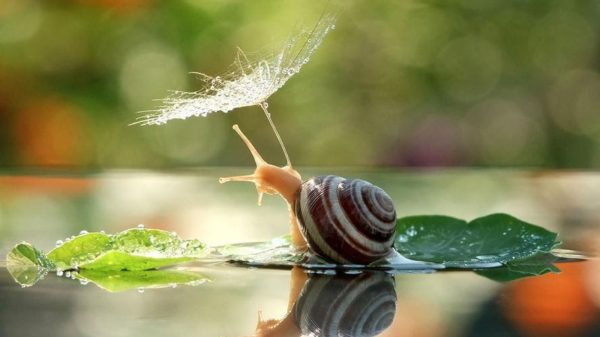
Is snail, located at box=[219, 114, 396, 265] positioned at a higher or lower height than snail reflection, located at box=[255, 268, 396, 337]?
higher

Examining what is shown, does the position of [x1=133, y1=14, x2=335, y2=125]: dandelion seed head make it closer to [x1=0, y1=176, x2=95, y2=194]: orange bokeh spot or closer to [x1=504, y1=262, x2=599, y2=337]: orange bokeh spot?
[x1=504, y1=262, x2=599, y2=337]: orange bokeh spot

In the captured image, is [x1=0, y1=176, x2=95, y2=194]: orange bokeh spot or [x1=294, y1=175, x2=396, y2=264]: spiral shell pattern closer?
[x1=294, y1=175, x2=396, y2=264]: spiral shell pattern

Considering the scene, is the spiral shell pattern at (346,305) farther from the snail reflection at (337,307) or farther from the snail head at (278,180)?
the snail head at (278,180)

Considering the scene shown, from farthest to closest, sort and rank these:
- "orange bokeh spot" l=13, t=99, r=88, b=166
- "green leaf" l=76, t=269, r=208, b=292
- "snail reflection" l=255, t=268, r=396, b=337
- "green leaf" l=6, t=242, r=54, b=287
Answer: "orange bokeh spot" l=13, t=99, r=88, b=166 → "green leaf" l=6, t=242, r=54, b=287 → "green leaf" l=76, t=269, r=208, b=292 → "snail reflection" l=255, t=268, r=396, b=337

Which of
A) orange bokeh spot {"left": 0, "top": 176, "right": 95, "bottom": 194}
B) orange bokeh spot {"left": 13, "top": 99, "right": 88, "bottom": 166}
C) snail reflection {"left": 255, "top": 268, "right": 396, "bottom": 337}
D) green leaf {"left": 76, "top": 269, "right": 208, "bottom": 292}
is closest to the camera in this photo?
snail reflection {"left": 255, "top": 268, "right": 396, "bottom": 337}

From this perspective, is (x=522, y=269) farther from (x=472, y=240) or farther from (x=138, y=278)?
(x=138, y=278)

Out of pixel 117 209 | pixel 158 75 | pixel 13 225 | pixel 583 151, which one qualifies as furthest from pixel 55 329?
pixel 583 151

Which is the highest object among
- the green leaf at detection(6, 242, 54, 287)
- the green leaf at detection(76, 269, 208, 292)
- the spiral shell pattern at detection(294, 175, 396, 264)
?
the spiral shell pattern at detection(294, 175, 396, 264)

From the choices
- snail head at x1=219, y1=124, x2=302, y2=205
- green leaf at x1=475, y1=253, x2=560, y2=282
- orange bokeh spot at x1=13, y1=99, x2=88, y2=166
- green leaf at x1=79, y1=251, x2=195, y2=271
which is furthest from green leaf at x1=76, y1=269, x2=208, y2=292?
orange bokeh spot at x1=13, y1=99, x2=88, y2=166
